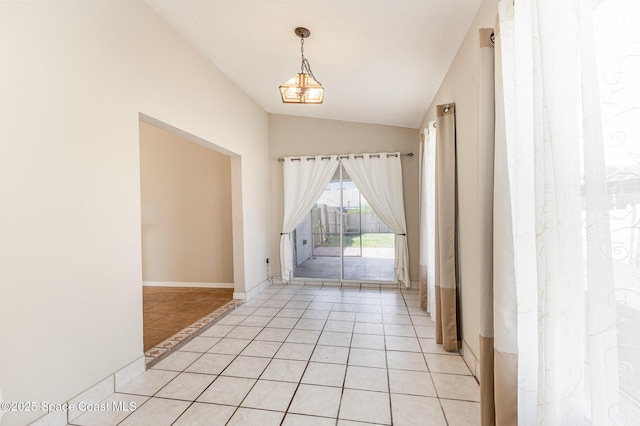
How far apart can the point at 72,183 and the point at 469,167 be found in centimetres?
273

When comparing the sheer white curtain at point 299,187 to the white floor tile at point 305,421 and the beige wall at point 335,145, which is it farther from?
the white floor tile at point 305,421

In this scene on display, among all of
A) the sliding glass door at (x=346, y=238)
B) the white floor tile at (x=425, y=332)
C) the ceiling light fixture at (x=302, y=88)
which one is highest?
the ceiling light fixture at (x=302, y=88)

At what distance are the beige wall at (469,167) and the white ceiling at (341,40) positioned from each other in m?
0.17

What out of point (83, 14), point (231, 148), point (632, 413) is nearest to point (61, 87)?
point (83, 14)

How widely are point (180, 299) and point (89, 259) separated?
2.60 m

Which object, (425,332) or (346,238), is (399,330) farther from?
(346,238)

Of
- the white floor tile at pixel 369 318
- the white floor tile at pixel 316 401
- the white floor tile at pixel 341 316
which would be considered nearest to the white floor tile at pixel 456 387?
the white floor tile at pixel 316 401

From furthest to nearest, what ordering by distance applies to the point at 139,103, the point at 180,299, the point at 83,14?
the point at 180,299 < the point at 139,103 < the point at 83,14

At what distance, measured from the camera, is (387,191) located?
180 inches

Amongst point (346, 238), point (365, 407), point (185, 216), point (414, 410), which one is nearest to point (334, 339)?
point (365, 407)

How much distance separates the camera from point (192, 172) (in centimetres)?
481

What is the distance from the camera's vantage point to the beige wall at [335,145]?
4.63m

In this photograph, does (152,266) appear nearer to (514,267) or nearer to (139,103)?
(139,103)

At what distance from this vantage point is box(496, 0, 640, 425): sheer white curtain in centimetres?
75
